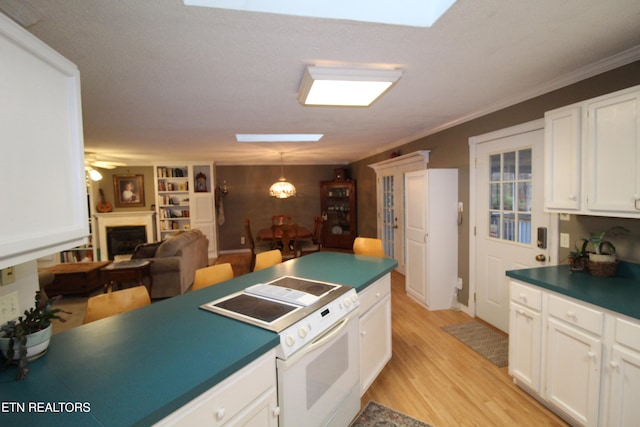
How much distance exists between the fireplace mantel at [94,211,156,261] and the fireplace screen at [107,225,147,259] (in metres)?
0.07

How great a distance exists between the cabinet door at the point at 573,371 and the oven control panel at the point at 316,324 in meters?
1.22

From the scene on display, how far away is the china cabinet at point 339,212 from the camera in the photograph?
692 cm

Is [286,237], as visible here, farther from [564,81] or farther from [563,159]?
[564,81]

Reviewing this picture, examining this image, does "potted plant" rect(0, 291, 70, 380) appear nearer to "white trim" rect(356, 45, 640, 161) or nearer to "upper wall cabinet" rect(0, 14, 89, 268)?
"upper wall cabinet" rect(0, 14, 89, 268)

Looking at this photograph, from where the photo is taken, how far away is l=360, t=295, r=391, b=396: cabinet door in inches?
76.4

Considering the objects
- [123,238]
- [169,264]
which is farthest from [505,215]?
[123,238]

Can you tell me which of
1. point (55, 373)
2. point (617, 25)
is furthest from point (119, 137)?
point (617, 25)

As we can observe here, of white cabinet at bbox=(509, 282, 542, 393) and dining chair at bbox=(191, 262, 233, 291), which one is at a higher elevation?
dining chair at bbox=(191, 262, 233, 291)

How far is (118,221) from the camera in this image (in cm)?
630

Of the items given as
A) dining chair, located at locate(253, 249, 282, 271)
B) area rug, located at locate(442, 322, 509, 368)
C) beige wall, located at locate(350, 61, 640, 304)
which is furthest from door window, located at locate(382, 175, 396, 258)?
dining chair, located at locate(253, 249, 282, 271)

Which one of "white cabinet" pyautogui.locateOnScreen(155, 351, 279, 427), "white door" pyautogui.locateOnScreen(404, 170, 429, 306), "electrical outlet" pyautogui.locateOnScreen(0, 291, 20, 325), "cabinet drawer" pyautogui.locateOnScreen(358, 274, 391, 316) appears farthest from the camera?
"white door" pyautogui.locateOnScreen(404, 170, 429, 306)

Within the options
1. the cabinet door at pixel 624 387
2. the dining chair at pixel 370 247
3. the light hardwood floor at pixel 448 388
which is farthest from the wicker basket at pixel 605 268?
the dining chair at pixel 370 247

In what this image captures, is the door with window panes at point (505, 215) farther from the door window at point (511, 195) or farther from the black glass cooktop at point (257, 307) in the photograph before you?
the black glass cooktop at point (257, 307)

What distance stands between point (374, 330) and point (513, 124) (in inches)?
89.0
